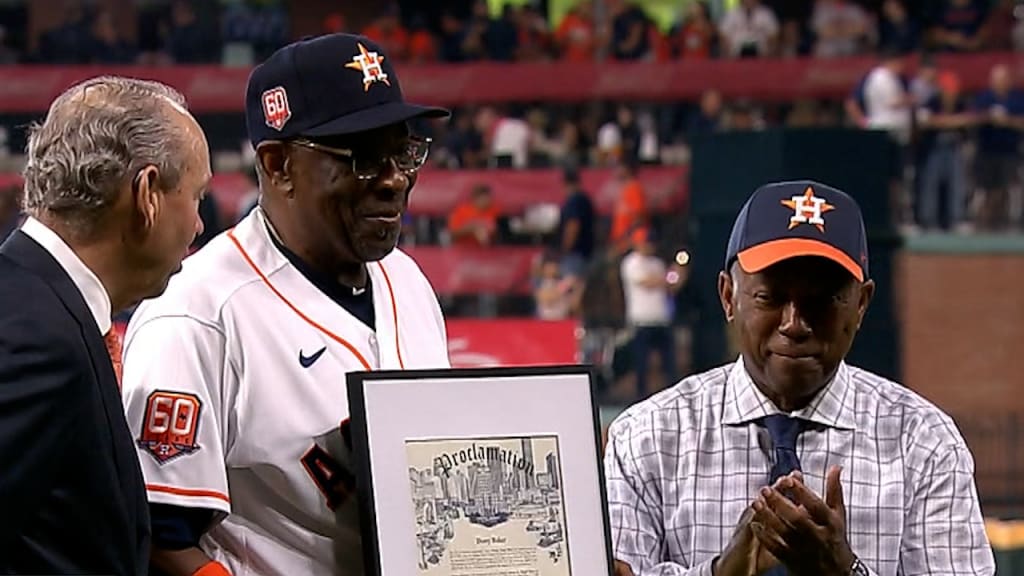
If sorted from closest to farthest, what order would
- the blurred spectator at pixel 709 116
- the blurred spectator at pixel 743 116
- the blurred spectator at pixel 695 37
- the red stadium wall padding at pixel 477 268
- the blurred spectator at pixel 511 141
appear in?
the red stadium wall padding at pixel 477 268 < the blurred spectator at pixel 743 116 < the blurred spectator at pixel 709 116 < the blurred spectator at pixel 511 141 < the blurred spectator at pixel 695 37

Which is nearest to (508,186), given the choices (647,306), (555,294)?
(555,294)

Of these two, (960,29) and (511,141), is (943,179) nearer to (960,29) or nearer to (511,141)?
(511,141)

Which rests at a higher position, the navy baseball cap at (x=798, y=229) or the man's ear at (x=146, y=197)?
the man's ear at (x=146, y=197)

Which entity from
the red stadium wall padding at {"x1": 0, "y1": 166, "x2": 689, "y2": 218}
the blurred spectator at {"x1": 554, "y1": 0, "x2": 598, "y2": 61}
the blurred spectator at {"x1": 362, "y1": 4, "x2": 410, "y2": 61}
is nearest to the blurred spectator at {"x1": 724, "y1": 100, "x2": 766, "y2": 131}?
the red stadium wall padding at {"x1": 0, "y1": 166, "x2": 689, "y2": 218}

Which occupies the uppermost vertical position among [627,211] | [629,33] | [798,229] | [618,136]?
[629,33]

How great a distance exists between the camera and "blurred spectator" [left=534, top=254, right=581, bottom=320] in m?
16.0

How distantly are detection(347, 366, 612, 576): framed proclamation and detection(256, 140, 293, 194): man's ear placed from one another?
15.5 inches

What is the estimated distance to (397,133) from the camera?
341 centimetres

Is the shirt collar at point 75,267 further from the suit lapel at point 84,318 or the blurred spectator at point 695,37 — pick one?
the blurred spectator at point 695,37

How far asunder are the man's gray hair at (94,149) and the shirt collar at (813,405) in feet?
3.77

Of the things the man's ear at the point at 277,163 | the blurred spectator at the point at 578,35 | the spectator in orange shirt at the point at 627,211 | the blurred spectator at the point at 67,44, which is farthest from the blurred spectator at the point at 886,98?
the man's ear at the point at 277,163

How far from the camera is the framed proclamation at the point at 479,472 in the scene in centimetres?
327

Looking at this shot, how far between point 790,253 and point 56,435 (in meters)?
1.38

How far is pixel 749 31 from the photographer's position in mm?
23094
